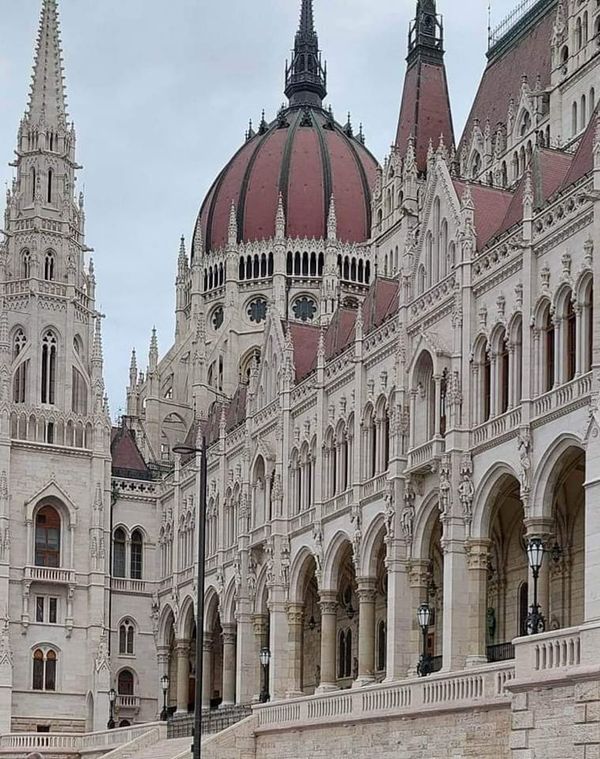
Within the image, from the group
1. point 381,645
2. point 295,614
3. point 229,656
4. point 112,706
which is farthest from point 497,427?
point 112,706

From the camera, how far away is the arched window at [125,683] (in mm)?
77875

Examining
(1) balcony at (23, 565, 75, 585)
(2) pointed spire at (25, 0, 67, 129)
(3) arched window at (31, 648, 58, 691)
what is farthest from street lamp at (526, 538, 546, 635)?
(2) pointed spire at (25, 0, 67, 129)

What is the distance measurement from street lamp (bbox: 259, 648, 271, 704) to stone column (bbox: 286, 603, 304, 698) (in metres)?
0.97

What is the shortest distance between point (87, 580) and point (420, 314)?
30.2 m

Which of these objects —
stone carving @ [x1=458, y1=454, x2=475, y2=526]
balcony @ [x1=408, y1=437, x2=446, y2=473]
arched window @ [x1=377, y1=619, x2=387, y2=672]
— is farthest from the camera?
arched window @ [x1=377, y1=619, x2=387, y2=672]

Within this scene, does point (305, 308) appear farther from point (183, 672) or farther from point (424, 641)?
point (424, 641)

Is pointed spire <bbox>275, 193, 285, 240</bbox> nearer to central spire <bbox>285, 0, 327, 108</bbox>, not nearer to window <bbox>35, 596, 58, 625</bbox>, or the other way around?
central spire <bbox>285, 0, 327, 108</bbox>

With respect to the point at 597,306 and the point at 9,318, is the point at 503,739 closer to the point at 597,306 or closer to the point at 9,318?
the point at 597,306

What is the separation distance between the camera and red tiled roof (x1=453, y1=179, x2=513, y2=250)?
49469 mm

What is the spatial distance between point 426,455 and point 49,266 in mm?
35642

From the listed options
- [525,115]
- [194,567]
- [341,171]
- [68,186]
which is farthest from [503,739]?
[341,171]

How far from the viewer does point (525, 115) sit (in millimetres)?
59906

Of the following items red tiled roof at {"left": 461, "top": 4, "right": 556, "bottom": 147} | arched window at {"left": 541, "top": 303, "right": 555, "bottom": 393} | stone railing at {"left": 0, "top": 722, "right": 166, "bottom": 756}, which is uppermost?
red tiled roof at {"left": 461, "top": 4, "right": 556, "bottom": 147}

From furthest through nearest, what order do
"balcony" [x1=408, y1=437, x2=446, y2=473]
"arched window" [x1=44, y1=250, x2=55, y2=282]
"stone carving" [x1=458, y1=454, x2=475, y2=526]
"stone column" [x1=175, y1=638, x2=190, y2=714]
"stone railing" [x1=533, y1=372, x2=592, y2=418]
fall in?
"arched window" [x1=44, y1=250, x2=55, y2=282], "stone column" [x1=175, y1=638, x2=190, y2=714], "balcony" [x1=408, y1=437, x2=446, y2=473], "stone carving" [x1=458, y1=454, x2=475, y2=526], "stone railing" [x1=533, y1=372, x2=592, y2=418]
